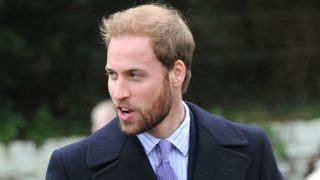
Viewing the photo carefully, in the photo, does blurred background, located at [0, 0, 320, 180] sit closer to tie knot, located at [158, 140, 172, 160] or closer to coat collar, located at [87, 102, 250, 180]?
coat collar, located at [87, 102, 250, 180]

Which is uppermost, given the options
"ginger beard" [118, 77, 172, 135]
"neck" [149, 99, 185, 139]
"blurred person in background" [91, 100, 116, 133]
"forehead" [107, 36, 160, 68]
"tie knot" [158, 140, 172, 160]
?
"forehead" [107, 36, 160, 68]

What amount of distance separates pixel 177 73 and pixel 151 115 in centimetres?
18

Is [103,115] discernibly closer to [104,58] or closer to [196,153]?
[196,153]

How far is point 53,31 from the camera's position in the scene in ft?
26.2

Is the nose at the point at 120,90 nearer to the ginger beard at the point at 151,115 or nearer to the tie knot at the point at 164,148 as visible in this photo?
the ginger beard at the point at 151,115

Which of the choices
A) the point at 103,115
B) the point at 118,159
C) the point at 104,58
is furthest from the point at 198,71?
the point at 118,159

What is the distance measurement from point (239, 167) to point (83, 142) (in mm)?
525

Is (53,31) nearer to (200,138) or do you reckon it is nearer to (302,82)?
(302,82)

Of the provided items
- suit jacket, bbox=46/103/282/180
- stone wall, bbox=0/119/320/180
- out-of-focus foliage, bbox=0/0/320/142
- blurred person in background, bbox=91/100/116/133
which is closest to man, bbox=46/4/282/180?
suit jacket, bbox=46/103/282/180

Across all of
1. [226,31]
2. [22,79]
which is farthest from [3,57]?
[226,31]

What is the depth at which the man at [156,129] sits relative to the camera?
9.11 feet

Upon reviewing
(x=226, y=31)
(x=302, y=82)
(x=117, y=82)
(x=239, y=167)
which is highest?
(x=117, y=82)

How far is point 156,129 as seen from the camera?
2.92m

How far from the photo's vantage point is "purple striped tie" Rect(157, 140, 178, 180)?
2.89 m
